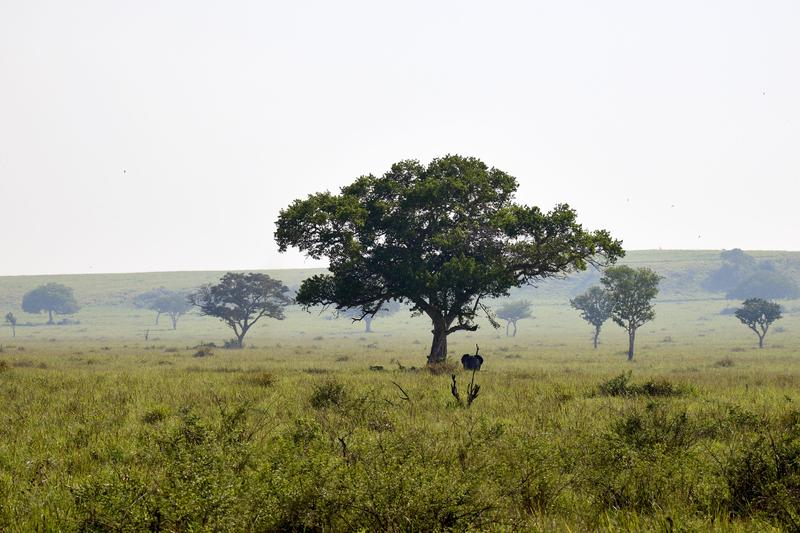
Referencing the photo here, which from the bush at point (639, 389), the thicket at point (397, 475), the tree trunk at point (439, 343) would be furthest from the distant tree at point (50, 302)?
the thicket at point (397, 475)

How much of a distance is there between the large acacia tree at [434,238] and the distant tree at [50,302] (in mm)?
131609

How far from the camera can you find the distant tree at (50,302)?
14425cm

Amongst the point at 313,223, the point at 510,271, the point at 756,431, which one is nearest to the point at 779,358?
the point at 510,271

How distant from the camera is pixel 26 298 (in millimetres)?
146125

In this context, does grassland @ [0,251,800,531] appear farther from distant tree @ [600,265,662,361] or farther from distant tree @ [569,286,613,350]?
distant tree @ [569,286,613,350]

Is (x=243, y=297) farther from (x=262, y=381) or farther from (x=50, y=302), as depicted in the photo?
(x=50, y=302)

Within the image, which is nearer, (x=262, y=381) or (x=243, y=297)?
(x=262, y=381)

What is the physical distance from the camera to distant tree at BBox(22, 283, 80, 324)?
14425 cm

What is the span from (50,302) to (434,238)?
13990 centimetres

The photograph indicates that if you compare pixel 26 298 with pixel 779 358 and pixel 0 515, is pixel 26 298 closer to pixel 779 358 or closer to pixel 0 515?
pixel 779 358

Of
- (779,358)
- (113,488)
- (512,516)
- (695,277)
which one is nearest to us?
(113,488)

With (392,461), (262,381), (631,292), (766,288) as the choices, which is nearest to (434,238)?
(262,381)

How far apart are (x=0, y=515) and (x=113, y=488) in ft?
5.05

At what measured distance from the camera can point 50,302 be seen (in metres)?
145
